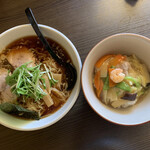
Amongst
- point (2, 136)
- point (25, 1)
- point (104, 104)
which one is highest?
point (25, 1)

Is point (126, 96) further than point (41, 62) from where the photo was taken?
No

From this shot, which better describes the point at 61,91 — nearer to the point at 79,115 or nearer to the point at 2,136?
the point at 79,115

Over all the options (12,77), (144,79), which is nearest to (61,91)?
(12,77)

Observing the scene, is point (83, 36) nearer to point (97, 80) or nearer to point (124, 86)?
point (97, 80)

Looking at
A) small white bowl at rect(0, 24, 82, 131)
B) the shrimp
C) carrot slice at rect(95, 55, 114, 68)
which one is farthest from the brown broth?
the shrimp

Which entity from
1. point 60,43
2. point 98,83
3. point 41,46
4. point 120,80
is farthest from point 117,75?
point 41,46

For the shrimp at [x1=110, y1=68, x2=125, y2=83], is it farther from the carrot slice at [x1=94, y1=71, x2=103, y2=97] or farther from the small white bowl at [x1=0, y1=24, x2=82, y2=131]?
the small white bowl at [x1=0, y1=24, x2=82, y2=131]
